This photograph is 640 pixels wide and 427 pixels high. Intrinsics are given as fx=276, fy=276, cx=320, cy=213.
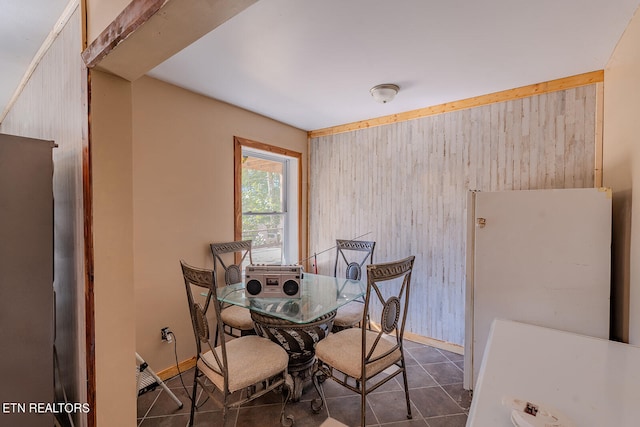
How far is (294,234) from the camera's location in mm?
3604

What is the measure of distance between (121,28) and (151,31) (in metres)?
0.15

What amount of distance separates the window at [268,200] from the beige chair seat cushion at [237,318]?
76 centimetres

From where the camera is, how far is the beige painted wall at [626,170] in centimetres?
140

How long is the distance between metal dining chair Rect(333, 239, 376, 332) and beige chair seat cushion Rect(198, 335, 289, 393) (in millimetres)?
741

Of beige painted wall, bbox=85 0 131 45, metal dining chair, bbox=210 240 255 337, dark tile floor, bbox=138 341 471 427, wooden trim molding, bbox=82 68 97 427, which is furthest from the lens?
metal dining chair, bbox=210 240 255 337

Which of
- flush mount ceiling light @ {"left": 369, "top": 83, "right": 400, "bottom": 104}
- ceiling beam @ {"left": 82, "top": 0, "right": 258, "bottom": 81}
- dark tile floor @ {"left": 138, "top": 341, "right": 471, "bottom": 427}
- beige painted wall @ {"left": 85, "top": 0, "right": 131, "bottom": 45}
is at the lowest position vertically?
dark tile floor @ {"left": 138, "top": 341, "right": 471, "bottom": 427}

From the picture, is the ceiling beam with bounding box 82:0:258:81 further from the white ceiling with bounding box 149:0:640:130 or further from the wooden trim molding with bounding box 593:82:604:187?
the wooden trim molding with bounding box 593:82:604:187

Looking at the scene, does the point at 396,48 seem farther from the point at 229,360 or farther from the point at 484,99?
the point at 229,360

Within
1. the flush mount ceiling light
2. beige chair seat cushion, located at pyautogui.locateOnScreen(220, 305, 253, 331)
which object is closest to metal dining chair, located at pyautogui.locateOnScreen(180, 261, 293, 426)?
beige chair seat cushion, located at pyautogui.locateOnScreen(220, 305, 253, 331)

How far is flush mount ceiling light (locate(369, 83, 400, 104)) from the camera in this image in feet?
7.43

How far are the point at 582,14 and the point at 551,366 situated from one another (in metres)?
1.74

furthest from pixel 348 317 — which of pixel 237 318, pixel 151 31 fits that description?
pixel 151 31

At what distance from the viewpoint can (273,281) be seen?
1972 mm

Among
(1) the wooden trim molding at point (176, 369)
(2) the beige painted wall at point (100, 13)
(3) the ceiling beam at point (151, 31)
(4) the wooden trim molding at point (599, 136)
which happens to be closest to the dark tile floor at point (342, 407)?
(1) the wooden trim molding at point (176, 369)
